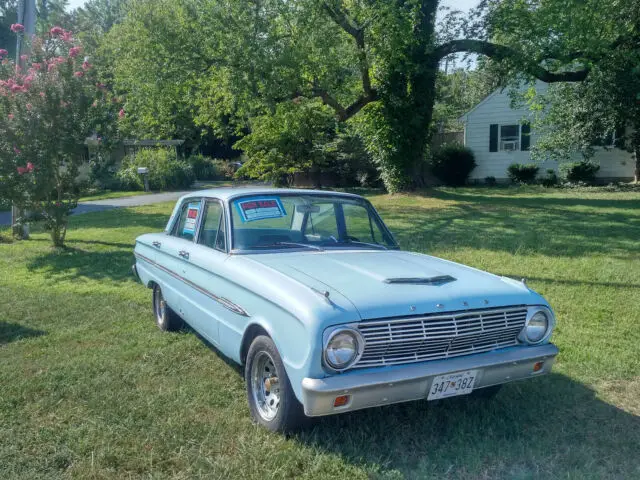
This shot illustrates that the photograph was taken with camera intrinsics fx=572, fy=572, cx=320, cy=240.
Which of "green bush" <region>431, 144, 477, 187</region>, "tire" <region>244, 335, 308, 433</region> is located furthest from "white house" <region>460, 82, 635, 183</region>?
"tire" <region>244, 335, 308, 433</region>

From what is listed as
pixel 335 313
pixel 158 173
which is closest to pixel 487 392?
pixel 335 313

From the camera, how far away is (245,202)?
15.3ft

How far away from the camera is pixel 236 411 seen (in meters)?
4.05

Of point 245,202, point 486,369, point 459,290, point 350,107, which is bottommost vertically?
point 486,369

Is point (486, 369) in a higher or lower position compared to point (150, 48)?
lower

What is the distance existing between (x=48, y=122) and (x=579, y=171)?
1911 centimetres

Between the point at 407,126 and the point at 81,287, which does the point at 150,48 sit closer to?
the point at 407,126

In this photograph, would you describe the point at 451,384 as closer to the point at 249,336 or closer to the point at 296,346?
the point at 296,346

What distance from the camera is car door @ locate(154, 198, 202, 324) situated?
16.7ft

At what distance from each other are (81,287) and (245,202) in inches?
181

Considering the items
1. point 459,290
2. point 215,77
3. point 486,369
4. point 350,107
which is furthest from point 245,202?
point 350,107

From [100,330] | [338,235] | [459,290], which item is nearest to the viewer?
[459,290]

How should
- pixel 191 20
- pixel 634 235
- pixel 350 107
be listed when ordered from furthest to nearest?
A: pixel 350 107, pixel 191 20, pixel 634 235

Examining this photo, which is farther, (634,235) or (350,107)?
(350,107)
